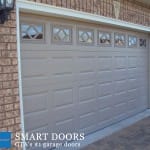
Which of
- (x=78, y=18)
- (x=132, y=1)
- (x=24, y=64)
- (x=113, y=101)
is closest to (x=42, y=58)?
(x=24, y=64)

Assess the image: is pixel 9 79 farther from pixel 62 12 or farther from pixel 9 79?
pixel 62 12

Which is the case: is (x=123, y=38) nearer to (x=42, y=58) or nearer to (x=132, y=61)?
(x=132, y=61)

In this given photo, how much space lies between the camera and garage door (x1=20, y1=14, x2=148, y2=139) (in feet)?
17.5

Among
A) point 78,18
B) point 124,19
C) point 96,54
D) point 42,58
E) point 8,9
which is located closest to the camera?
point 8,9

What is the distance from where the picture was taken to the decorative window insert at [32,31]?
5127 millimetres

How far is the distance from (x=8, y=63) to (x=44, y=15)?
4.58 ft

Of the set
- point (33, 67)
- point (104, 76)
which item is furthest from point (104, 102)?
point (33, 67)

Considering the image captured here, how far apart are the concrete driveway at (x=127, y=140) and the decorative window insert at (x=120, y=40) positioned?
2137 millimetres

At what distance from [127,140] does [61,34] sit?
255 centimetres

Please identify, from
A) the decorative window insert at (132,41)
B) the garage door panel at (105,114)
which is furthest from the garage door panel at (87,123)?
the decorative window insert at (132,41)

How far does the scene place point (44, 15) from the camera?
5387mm

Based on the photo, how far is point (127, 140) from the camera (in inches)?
253

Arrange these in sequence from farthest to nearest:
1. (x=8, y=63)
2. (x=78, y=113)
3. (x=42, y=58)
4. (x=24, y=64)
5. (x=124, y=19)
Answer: (x=124, y=19), (x=78, y=113), (x=42, y=58), (x=24, y=64), (x=8, y=63)

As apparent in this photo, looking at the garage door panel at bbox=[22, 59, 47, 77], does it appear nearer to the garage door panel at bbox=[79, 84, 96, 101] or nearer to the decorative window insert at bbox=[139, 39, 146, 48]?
the garage door panel at bbox=[79, 84, 96, 101]
